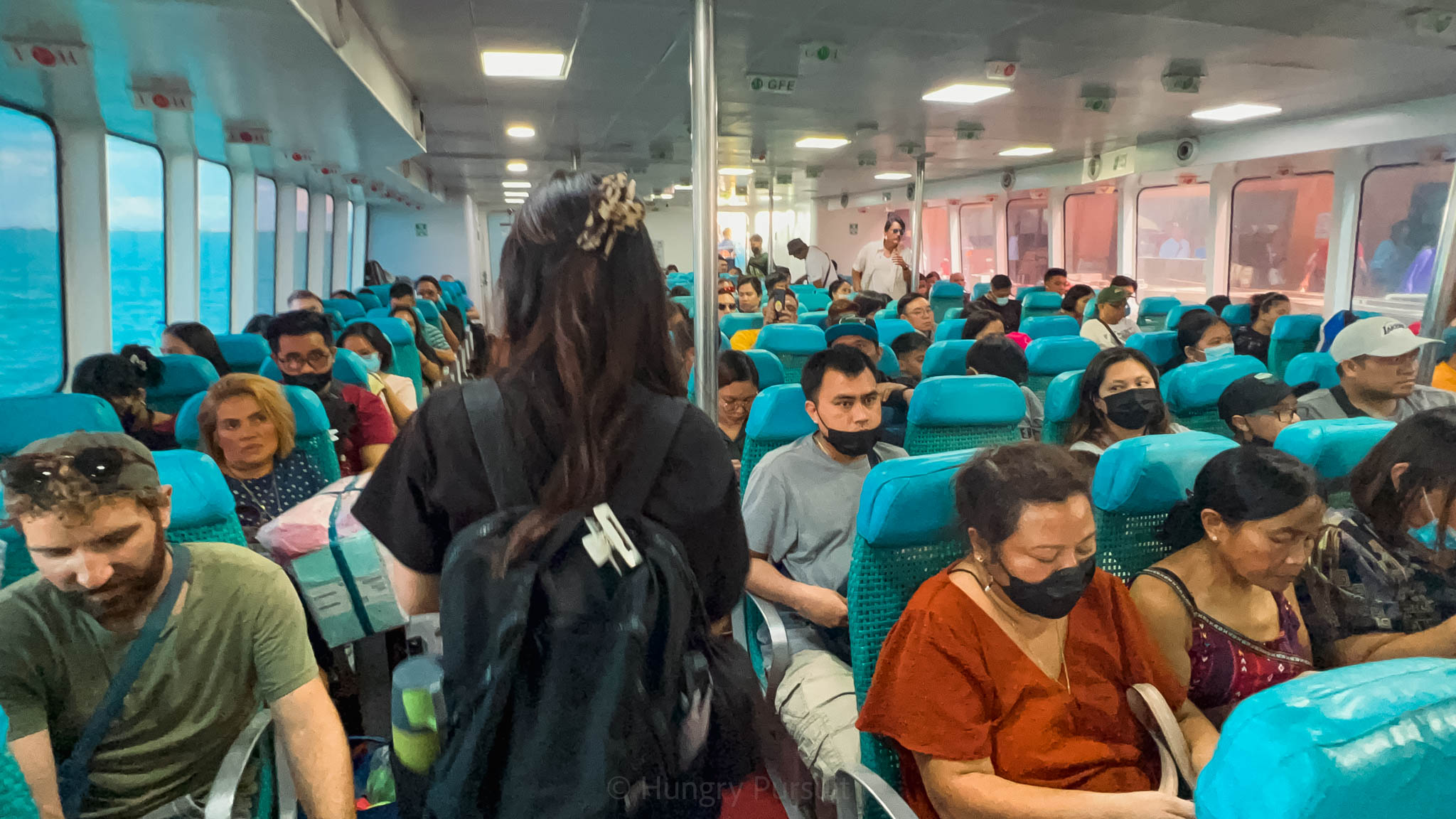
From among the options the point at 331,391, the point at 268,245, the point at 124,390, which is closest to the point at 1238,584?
the point at 331,391

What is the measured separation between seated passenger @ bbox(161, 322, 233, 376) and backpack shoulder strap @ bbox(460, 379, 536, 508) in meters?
4.31

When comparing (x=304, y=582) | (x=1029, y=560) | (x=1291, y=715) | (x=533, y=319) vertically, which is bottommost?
(x=304, y=582)

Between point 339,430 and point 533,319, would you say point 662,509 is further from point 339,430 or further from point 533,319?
point 339,430

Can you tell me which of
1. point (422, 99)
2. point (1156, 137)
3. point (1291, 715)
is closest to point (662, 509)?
point (1291, 715)

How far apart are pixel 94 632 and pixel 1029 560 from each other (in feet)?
5.76

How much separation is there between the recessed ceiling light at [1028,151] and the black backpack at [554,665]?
10.7m

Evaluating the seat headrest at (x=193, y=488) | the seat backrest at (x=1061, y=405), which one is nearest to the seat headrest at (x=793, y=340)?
the seat backrest at (x=1061, y=405)

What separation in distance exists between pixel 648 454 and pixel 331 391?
2.93 m

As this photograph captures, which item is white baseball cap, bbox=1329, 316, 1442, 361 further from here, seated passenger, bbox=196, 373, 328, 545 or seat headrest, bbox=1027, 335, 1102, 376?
seated passenger, bbox=196, 373, 328, 545

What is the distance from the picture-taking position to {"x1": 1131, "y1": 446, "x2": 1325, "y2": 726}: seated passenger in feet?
5.94

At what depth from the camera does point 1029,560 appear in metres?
1.60

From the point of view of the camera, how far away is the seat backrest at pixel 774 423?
129 inches

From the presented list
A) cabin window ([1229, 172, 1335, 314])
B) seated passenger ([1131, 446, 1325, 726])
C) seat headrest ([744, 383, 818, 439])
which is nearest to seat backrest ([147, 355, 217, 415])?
seat headrest ([744, 383, 818, 439])

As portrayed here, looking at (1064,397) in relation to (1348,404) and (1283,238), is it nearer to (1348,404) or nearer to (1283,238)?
(1348,404)
